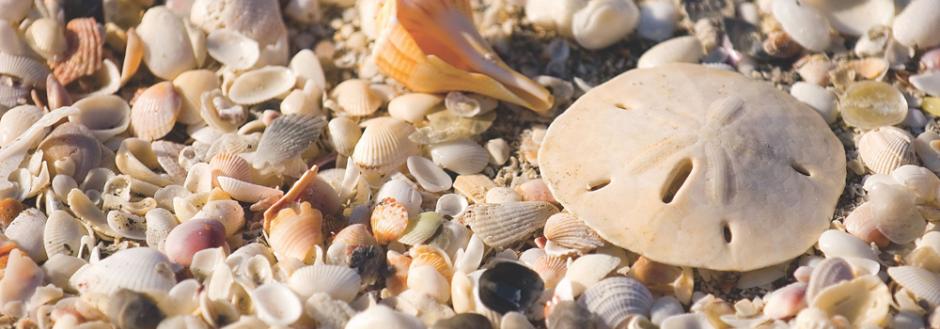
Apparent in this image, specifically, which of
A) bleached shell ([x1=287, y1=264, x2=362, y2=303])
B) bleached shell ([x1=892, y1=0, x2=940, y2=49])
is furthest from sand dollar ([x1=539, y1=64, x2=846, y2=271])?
bleached shell ([x1=287, y1=264, x2=362, y2=303])

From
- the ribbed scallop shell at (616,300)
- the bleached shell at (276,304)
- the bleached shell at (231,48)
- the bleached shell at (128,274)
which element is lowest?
the ribbed scallop shell at (616,300)

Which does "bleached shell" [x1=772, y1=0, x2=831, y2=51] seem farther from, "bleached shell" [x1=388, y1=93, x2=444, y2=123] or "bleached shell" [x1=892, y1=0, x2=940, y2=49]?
"bleached shell" [x1=388, y1=93, x2=444, y2=123]

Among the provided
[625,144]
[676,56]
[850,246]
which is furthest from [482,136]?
[850,246]

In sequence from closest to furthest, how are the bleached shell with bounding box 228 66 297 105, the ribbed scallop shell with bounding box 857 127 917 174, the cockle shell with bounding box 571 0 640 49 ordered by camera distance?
the ribbed scallop shell with bounding box 857 127 917 174
the bleached shell with bounding box 228 66 297 105
the cockle shell with bounding box 571 0 640 49

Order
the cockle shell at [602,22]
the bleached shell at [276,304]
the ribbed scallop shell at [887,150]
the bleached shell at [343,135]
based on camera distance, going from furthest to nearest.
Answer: the cockle shell at [602,22], the bleached shell at [343,135], the ribbed scallop shell at [887,150], the bleached shell at [276,304]

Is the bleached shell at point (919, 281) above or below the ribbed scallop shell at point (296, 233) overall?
below

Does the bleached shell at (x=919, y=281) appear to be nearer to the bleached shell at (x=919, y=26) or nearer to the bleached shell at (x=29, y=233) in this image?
the bleached shell at (x=919, y=26)

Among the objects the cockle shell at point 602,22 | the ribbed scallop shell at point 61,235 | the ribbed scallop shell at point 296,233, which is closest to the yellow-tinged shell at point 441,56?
the cockle shell at point 602,22
